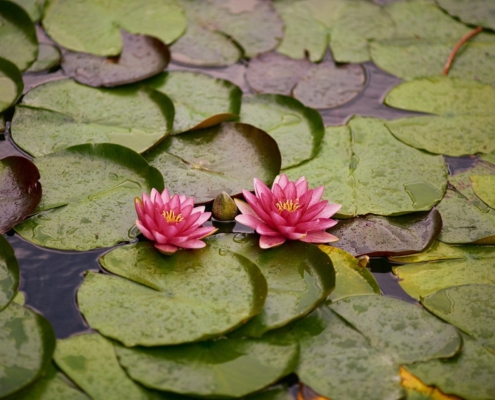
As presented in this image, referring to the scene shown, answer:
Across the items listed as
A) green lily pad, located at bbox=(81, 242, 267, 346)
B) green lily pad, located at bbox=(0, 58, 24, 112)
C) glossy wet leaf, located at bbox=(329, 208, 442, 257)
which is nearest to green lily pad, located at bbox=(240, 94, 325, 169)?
glossy wet leaf, located at bbox=(329, 208, 442, 257)

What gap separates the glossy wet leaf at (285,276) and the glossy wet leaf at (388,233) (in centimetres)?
25

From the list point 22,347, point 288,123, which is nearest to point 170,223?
point 22,347

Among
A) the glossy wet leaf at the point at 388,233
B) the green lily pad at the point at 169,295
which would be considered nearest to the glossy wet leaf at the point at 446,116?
the glossy wet leaf at the point at 388,233

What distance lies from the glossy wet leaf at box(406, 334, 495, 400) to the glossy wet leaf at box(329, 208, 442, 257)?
58 centimetres

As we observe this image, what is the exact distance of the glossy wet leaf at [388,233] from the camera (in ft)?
9.01

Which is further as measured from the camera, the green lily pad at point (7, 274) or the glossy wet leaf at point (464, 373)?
the green lily pad at point (7, 274)

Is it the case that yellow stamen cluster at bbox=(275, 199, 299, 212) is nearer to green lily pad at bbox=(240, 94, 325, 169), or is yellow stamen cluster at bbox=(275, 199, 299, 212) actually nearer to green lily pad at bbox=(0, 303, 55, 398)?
green lily pad at bbox=(240, 94, 325, 169)

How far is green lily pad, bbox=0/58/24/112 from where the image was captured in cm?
329

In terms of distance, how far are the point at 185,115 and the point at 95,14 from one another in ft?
4.01

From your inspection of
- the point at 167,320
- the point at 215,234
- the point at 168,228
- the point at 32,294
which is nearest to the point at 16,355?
the point at 32,294

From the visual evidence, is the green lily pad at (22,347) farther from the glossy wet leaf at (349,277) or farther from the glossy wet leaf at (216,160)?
the glossy wet leaf at (349,277)

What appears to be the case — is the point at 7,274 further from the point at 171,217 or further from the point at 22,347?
the point at 171,217

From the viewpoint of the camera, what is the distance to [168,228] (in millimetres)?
2557

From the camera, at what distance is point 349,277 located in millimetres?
2609
